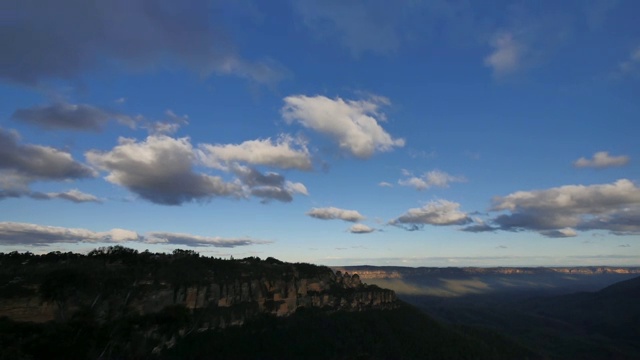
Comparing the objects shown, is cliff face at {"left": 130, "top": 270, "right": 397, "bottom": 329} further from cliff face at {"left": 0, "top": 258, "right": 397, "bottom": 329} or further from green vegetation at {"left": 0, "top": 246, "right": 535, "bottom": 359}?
green vegetation at {"left": 0, "top": 246, "right": 535, "bottom": 359}

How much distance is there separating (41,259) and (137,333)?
41.2 meters

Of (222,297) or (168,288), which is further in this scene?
(222,297)

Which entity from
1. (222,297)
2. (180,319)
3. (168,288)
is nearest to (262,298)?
(222,297)

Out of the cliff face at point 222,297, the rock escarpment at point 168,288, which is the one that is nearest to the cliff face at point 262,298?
the cliff face at point 222,297

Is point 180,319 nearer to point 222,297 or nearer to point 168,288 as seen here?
point 168,288

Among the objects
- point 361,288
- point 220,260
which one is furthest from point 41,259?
point 361,288

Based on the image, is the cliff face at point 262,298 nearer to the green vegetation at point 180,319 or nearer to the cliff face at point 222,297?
the cliff face at point 222,297

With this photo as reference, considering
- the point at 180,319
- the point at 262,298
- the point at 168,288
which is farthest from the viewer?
the point at 262,298

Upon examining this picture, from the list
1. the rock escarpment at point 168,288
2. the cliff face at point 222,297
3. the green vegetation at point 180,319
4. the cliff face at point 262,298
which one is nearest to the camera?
the green vegetation at point 180,319

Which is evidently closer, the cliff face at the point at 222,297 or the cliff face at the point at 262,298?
the cliff face at the point at 222,297

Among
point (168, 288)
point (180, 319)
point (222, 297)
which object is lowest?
point (180, 319)

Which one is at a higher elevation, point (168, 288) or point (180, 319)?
point (168, 288)

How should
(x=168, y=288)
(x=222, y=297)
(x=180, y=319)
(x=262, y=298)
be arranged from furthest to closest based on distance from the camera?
(x=262, y=298) → (x=222, y=297) → (x=168, y=288) → (x=180, y=319)

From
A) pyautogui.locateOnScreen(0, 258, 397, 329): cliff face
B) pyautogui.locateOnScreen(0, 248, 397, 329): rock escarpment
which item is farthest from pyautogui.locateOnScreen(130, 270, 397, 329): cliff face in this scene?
pyautogui.locateOnScreen(0, 248, 397, 329): rock escarpment
